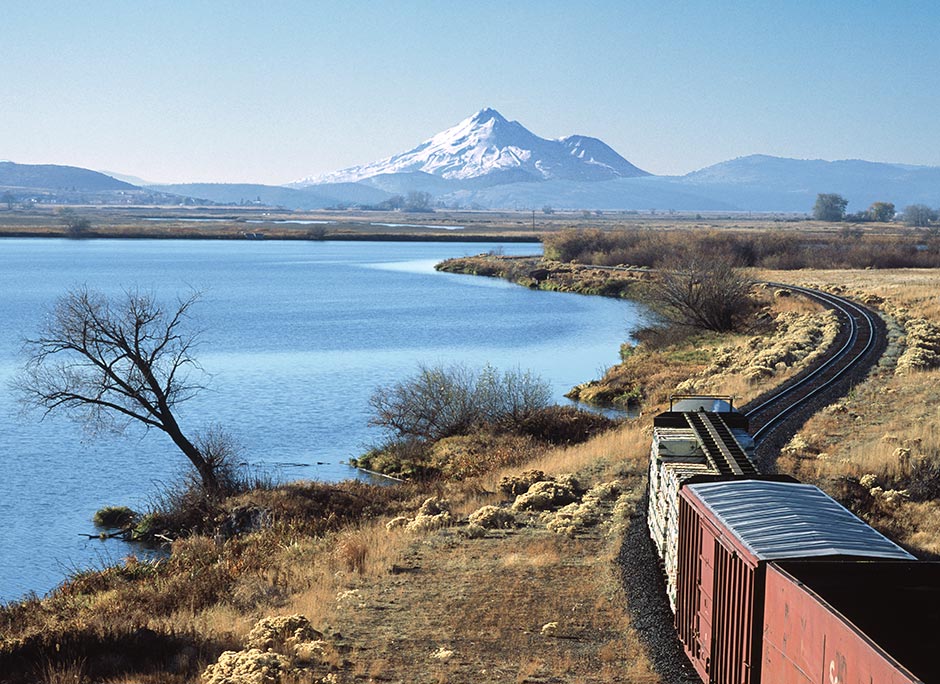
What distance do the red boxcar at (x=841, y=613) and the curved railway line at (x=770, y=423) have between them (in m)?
3.16

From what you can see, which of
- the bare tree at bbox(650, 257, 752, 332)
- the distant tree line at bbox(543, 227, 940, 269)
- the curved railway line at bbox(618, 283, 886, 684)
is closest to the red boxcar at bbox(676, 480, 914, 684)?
the curved railway line at bbox(618, 283, 886, 684)

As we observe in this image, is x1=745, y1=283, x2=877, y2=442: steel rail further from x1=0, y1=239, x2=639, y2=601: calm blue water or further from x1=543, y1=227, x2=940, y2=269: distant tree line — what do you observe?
x1=543, y1=227, x2=940, y2=269: distant tree line

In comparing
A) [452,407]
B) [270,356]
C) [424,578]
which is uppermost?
[424,578]

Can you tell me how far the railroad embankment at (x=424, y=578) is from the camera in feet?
42.8

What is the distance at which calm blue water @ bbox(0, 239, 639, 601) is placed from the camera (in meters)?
29.8

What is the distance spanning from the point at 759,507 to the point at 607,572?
5235 mm

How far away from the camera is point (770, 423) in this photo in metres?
28.5

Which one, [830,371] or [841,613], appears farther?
[830,371]

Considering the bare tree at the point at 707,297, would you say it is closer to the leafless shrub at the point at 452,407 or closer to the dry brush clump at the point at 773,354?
the dry brush clump at the point at 773,354

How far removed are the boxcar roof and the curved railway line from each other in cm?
224

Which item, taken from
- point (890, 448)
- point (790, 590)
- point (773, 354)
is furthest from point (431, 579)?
point (773, 354)

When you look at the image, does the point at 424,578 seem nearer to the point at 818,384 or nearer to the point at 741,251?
the point at 818,384

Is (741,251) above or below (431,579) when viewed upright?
above

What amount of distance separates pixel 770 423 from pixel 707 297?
116 feet
